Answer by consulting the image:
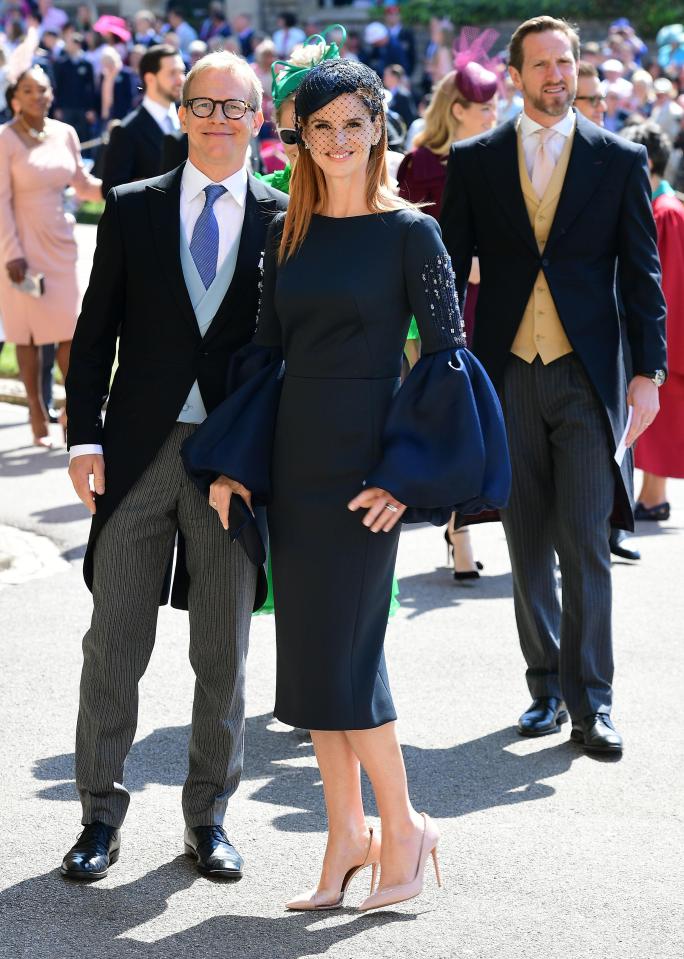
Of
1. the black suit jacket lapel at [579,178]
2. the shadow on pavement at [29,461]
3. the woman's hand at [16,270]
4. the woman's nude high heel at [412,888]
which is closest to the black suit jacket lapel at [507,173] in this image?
the black suit jacket lapel at [579,178]

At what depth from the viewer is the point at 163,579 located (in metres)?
4.42

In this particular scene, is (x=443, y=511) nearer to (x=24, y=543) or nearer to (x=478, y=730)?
(x=478, y=730)

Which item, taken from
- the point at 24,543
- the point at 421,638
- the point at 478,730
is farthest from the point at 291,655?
the point at 24,543

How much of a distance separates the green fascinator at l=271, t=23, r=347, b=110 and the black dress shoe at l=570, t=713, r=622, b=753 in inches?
91.2

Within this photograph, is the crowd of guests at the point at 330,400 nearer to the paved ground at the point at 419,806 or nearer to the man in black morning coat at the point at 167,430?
the man in black morning coat at the point at 167,430

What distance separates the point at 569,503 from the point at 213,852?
1.80 m

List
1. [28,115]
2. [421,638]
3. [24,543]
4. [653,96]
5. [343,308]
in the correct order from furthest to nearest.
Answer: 1. [653,96]
2. [28,115]
3. [24,543]
4. [421,638]
5. [343,308]

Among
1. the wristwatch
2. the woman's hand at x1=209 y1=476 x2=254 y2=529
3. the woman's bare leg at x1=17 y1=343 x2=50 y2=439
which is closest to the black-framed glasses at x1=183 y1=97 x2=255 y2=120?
Result: the woman's hand at x1=209 y1=476 x2=254 y2=529

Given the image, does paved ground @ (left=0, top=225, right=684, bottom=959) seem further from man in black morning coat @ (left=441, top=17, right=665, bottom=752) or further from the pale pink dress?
the pale pink dress

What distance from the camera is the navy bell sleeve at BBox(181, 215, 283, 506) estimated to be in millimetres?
4051

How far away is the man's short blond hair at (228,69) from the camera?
14.0ft

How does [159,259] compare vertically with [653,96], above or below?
below

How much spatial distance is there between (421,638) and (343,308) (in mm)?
2892

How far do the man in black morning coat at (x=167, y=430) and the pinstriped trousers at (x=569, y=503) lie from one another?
142 cm
